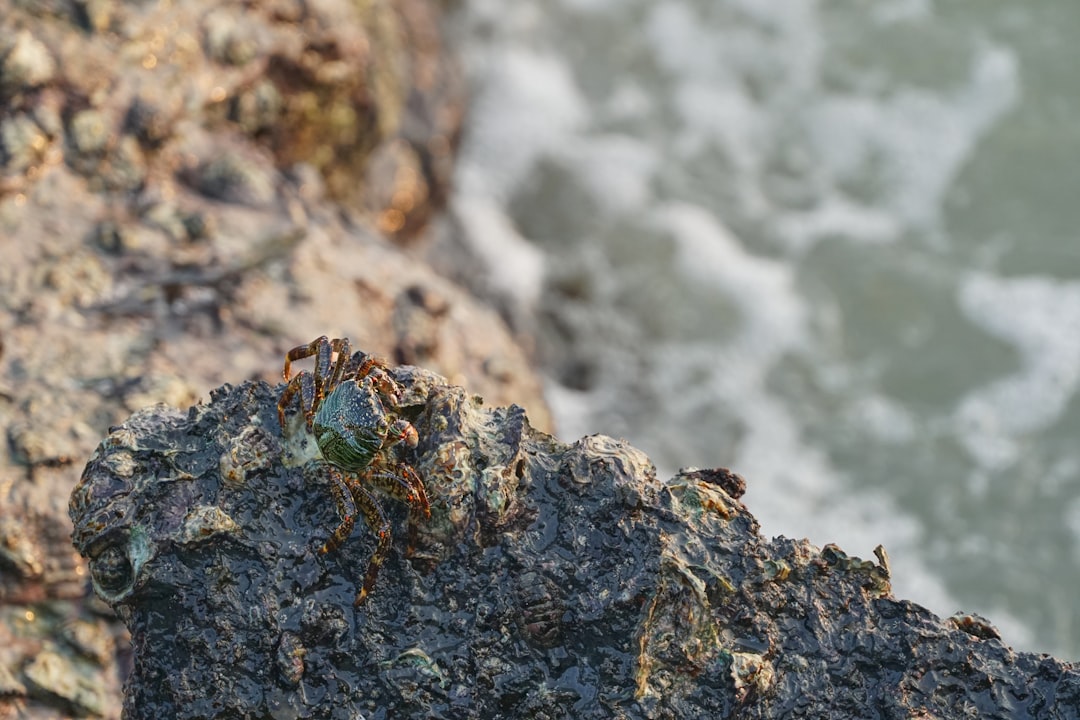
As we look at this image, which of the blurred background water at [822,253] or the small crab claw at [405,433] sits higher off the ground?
the blurred background water at [822,253]

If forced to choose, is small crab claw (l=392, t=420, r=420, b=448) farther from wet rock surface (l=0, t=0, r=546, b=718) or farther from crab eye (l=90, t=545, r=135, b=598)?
wet rock surface (l=0, t=0, r=546, b=718)

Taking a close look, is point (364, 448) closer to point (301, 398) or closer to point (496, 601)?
Result: point (301, 398)

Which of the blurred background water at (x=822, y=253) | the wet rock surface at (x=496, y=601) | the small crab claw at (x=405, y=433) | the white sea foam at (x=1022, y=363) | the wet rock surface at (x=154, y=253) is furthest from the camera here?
the white sea foam at (x=1022, y=363)

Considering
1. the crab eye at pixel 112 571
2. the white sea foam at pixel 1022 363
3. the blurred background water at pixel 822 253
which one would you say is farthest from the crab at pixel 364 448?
the white sea foam at pixel 1022 363

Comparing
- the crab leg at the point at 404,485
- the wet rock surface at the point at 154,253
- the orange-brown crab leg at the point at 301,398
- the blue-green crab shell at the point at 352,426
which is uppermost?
the wet rock surface at the point at 154,253

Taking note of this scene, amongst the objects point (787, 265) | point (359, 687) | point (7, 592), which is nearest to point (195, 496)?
point (359, 687)

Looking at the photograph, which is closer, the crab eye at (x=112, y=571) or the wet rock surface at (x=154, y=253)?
the crab eye at (x=112, y=571)

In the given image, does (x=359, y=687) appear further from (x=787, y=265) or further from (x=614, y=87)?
(x=614, y=87)

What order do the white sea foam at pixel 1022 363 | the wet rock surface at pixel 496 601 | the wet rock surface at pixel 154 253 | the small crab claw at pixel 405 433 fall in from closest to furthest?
the wet rock surface at pixel 496 601 < the small crab claw at pixel 405 433 < the wet rock surface at pixel 154 253 < the white sea foam at pixel 1022 363

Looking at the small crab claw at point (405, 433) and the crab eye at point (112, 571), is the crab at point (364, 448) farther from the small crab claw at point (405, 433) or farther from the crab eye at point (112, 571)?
the crab eye at point (112, 571)

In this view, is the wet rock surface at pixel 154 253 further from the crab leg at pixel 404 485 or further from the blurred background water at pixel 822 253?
the blurred background water at pixel 822 253
